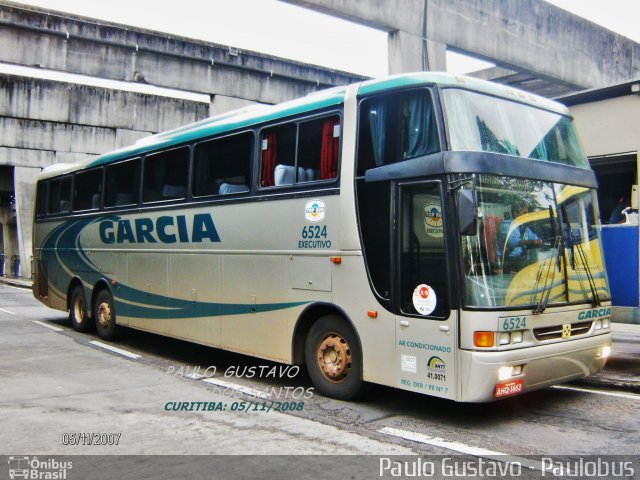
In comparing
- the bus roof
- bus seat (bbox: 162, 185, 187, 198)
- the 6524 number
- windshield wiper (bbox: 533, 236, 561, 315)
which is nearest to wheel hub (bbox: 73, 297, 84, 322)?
the bus roof

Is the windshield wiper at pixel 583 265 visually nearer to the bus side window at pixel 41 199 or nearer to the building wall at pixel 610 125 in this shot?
the building wall at pixel 610 125

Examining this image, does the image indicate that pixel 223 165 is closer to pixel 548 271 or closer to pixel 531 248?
pixel 531 248

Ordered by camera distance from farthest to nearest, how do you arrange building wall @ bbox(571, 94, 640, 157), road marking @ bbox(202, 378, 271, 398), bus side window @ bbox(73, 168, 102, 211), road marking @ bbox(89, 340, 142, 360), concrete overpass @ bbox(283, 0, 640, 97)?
concrete overpass @ bbox(283, 0, 640, 97) → building wall @ bbox(571, 94, 640, 157) → bus side window @ bbox(73, 168, 102, 211) → road marking @ bbox(89, 340, 142, 360) → road marking @ bbox(202, 378, 271, 398)

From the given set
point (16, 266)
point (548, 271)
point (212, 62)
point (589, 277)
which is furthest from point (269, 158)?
point (16, 266)

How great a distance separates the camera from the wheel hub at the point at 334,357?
709cm

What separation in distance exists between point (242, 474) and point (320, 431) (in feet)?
4.18

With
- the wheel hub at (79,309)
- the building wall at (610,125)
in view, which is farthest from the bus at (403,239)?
the building wall at (610,125)

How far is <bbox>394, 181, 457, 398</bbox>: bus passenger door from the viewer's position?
A: 5.95m

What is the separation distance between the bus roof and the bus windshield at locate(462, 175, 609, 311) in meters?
1.08

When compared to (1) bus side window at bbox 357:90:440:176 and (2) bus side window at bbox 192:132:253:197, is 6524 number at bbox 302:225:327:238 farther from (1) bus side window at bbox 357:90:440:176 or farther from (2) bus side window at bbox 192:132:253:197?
(2) bus side window at bbox 192:132:253:197

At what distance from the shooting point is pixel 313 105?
24.9 ft

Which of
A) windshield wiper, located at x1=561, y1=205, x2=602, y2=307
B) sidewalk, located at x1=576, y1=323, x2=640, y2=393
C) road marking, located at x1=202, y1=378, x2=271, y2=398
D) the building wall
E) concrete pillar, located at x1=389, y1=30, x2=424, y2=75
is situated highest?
concrete pillar, located at x1=389, y1=30, x2=424, y2=75

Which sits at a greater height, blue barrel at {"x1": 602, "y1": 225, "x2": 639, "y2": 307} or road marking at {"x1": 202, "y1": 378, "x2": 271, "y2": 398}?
blue barrel at {"x1": 602, "y1": 225, "x2": 639, "y2": 307}

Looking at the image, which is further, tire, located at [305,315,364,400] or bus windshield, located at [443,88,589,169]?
tire, located at [305,315,364,400]
